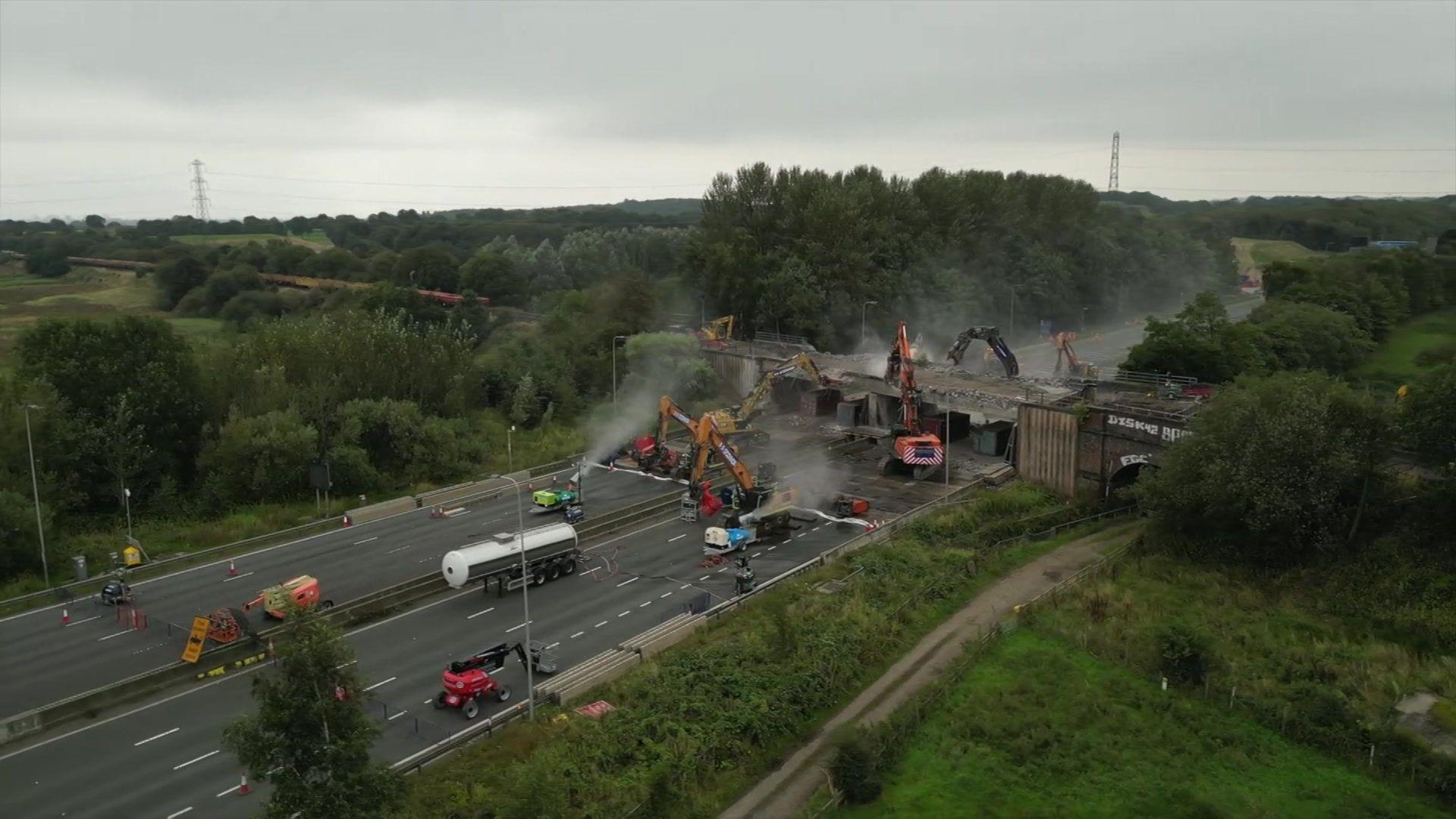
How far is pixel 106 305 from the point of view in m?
112

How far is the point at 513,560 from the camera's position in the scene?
42.2 meters

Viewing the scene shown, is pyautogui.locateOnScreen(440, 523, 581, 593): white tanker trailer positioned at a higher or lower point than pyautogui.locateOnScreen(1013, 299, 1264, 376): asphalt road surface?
lower

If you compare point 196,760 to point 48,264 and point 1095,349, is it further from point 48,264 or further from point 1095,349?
point 48,264

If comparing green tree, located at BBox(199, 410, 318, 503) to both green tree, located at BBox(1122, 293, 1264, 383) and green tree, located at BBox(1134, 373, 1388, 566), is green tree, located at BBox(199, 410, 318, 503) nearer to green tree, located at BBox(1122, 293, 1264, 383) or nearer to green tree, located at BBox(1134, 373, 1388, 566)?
green tree, located at BBox(1134, 373, 1388, 566)

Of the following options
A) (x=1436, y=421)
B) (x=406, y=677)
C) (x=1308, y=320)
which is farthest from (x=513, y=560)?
(x=1308, y=320)

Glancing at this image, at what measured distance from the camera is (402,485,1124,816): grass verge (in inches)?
1020

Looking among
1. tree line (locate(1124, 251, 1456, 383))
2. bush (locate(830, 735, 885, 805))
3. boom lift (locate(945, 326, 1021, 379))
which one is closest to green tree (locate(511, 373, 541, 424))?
boom lift (locate(945, 326, 1021, 379))

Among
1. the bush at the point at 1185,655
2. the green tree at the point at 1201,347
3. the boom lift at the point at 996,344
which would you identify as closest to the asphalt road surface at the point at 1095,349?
the green tree at the point at 1201,347

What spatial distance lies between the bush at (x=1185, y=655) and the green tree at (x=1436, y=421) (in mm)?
15445

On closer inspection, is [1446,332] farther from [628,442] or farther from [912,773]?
[912,773]

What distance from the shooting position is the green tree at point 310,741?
20.5 metres

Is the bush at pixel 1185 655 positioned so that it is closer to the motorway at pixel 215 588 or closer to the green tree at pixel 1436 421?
the green tree at pixel 1436 421

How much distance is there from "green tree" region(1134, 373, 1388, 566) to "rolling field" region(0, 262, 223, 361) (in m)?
80.6

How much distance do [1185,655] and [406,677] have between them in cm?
2703
